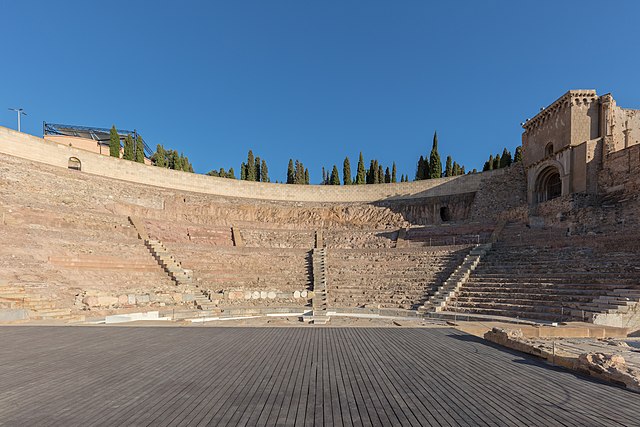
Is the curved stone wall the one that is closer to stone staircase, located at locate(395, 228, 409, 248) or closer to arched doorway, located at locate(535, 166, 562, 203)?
arched doorway, located at locate(535, 166, 562, 203)

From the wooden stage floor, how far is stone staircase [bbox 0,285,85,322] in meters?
4.66

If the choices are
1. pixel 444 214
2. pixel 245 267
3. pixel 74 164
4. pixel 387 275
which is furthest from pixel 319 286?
pixel 74 164


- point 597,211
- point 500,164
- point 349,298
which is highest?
point 500,164

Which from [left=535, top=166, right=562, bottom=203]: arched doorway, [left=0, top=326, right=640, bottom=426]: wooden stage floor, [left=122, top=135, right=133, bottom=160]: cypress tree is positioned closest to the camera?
[left=0, top=326, right=640, bottom=426]: wooden stage floor

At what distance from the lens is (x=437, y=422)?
16.8ft

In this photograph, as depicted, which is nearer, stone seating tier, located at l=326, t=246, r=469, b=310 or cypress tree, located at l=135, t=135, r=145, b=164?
stone seating tier, located at l=326, t=246, r=469, b=310

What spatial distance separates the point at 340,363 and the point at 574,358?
18.7 feet

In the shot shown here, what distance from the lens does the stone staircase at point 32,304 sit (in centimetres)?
1448

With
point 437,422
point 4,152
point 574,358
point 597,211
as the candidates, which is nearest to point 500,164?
point 597,211

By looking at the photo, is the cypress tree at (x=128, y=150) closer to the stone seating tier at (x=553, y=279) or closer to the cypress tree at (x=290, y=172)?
the cypress tree at (x=290, y=172)

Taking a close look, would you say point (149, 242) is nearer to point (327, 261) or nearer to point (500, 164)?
point (327, 261)

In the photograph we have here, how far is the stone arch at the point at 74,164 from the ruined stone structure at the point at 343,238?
24 centimetres

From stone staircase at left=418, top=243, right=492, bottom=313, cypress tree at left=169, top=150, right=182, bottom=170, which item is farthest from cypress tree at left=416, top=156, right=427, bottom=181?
cypress tree at left=169, top=150, right=182, bottom=170

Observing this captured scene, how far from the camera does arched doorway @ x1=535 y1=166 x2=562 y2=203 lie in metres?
31.1
